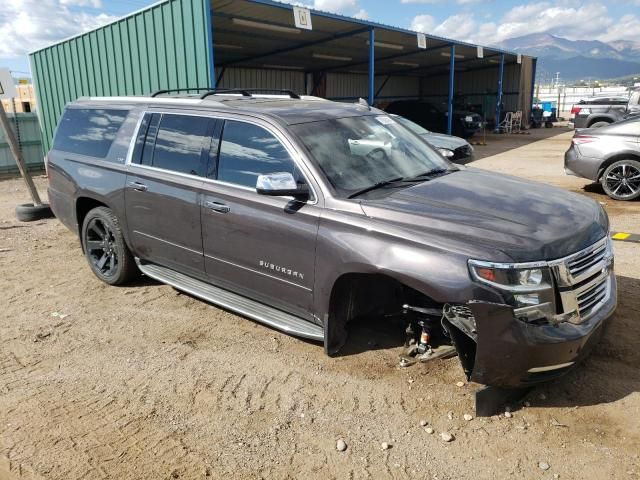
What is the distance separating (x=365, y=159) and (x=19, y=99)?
21.0 m

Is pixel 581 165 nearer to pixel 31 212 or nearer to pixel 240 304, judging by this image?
pixel 240 304

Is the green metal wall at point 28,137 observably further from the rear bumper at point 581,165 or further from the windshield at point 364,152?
the rear bumper at point 581,165

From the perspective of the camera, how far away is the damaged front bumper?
276cm

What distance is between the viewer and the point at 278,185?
3.33m

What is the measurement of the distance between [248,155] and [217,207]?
0.46 m

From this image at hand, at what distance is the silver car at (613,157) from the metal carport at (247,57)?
6935 mm

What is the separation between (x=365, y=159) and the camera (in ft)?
12.6

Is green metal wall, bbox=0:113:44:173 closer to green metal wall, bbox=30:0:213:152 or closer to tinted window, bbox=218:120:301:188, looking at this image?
green metal wall, bbox=30:0:213:152

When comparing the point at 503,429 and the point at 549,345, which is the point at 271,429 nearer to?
the point at 503,429

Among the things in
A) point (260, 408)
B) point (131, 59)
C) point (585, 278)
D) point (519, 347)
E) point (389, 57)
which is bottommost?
point (260, 408)

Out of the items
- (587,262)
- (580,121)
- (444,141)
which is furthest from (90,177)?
(580,121)

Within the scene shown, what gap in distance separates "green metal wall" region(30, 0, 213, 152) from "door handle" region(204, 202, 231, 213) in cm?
668

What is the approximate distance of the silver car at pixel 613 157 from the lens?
29.1 feet

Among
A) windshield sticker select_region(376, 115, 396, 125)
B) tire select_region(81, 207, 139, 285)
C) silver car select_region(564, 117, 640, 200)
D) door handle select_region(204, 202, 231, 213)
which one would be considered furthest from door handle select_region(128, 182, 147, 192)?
silver car select_region(564, 117, 640, 200)
